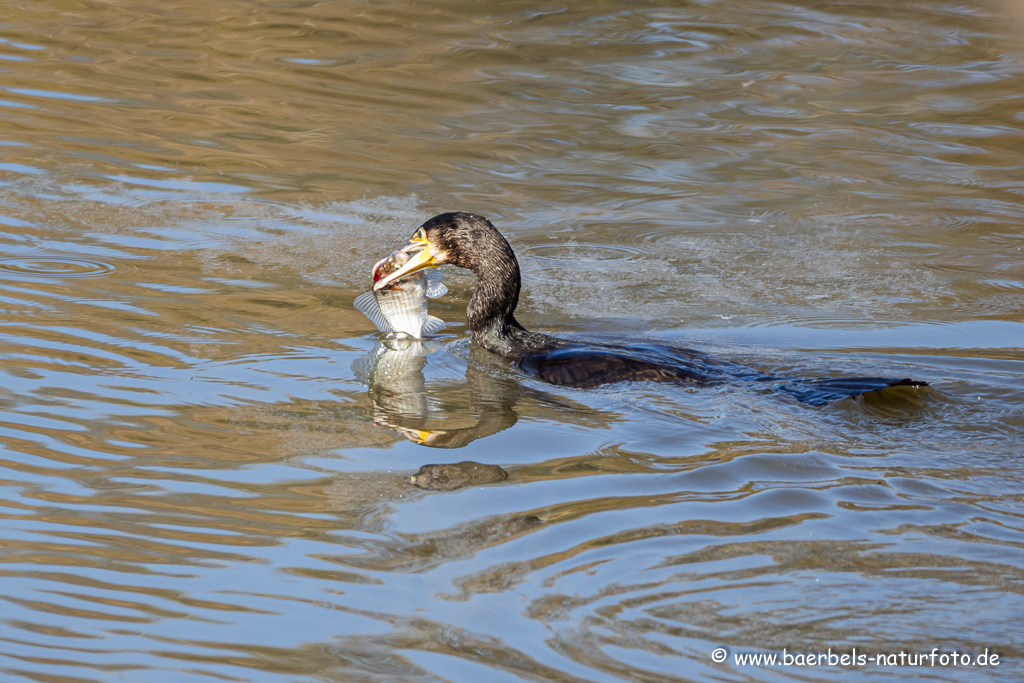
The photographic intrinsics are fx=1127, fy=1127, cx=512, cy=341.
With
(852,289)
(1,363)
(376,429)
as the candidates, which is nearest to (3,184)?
(1,363)

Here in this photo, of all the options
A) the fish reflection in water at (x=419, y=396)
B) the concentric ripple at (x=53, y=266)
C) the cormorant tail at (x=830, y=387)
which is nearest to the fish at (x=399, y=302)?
the fish reflection in water at (x=419, y=396)

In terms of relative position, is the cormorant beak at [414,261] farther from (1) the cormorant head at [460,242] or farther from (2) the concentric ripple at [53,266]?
(2) the concentric ripple at [53,266]

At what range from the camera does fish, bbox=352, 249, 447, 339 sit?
6770 millimetres

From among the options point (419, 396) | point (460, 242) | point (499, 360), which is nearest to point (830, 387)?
point (499, 360)

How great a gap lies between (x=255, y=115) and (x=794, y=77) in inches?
245

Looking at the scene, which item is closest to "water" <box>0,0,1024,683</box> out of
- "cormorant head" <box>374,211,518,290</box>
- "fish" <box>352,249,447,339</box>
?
"fish" <box>352,249,447,339</box>

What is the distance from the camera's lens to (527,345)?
678 centimetres

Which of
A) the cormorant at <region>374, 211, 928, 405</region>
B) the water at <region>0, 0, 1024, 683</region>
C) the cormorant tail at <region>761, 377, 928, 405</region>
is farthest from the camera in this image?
the cormorant at <region>374, 211, 928, 405</region>

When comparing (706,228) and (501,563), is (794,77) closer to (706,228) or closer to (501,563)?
(706,228)

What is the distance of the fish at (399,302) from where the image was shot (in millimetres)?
6770

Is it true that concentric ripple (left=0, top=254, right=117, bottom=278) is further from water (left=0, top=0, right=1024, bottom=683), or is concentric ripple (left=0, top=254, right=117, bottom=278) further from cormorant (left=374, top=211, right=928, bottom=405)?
cormorant (left=374, top=211, right=928, bottom=405)

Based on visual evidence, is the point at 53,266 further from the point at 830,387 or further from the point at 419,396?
the point at 830,387

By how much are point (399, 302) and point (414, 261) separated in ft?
0.94

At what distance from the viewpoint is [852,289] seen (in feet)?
25.8
